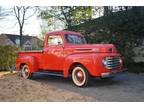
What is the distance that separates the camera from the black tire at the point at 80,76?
8.79 meters

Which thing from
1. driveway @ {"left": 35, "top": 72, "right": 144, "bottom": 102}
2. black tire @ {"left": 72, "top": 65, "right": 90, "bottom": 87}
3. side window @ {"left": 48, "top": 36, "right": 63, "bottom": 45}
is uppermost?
side window @ {"left": 48, "top": 36, "right": 63, "bottom": 45}

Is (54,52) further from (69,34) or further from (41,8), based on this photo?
(41,8)

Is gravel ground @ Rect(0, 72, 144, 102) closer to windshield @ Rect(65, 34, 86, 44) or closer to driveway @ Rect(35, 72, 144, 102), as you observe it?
driveway @ Rect(35, 72, 144, 102)

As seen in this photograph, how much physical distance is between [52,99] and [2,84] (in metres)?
2.43

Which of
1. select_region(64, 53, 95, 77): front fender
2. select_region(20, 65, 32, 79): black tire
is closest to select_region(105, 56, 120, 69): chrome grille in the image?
select_region(64, 53, 95, 77): front fender

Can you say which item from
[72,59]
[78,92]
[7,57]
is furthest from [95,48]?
[7,57]

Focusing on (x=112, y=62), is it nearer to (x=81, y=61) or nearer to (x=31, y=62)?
(x=81, y=61)

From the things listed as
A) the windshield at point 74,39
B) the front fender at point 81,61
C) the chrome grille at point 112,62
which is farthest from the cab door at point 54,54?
the chrome grille at point 112,62

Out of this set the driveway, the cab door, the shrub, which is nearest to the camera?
the driveway

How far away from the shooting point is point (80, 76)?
9000mm

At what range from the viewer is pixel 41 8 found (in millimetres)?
18531

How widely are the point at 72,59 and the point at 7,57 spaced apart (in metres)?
6.26

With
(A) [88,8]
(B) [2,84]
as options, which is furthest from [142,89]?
(A) [88,8]

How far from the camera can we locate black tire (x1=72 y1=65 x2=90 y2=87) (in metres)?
8.79
